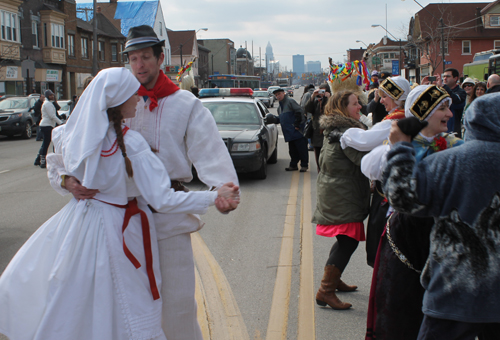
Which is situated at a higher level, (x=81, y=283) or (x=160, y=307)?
(x=81, y=283)

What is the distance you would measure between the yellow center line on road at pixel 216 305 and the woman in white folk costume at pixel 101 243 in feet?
4.43

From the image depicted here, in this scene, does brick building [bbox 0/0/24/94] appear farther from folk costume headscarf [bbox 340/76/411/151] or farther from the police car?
folk costume headscarf [bbox 340/76/411/151]

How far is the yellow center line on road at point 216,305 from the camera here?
372cm

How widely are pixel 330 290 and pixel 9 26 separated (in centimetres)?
3463

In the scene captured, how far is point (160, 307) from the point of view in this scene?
8.21 ft

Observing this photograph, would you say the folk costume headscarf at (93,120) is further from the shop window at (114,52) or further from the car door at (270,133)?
the shop window at (114,52)

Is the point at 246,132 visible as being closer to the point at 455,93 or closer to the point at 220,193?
the point at 455,93

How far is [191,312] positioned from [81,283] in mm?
667

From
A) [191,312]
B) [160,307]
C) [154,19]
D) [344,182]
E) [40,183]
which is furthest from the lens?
[154,19]

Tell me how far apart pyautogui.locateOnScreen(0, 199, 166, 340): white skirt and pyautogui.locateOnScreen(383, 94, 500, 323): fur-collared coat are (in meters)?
1.32

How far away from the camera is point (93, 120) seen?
2.35 meters

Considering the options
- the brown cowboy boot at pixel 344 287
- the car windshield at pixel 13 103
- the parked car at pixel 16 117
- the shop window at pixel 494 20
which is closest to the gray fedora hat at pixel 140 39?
the brown cowboy boot at pixel 344 287

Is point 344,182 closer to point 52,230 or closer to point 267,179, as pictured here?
point 52,230

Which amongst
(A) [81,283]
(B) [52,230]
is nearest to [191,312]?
(A) [81,283]
